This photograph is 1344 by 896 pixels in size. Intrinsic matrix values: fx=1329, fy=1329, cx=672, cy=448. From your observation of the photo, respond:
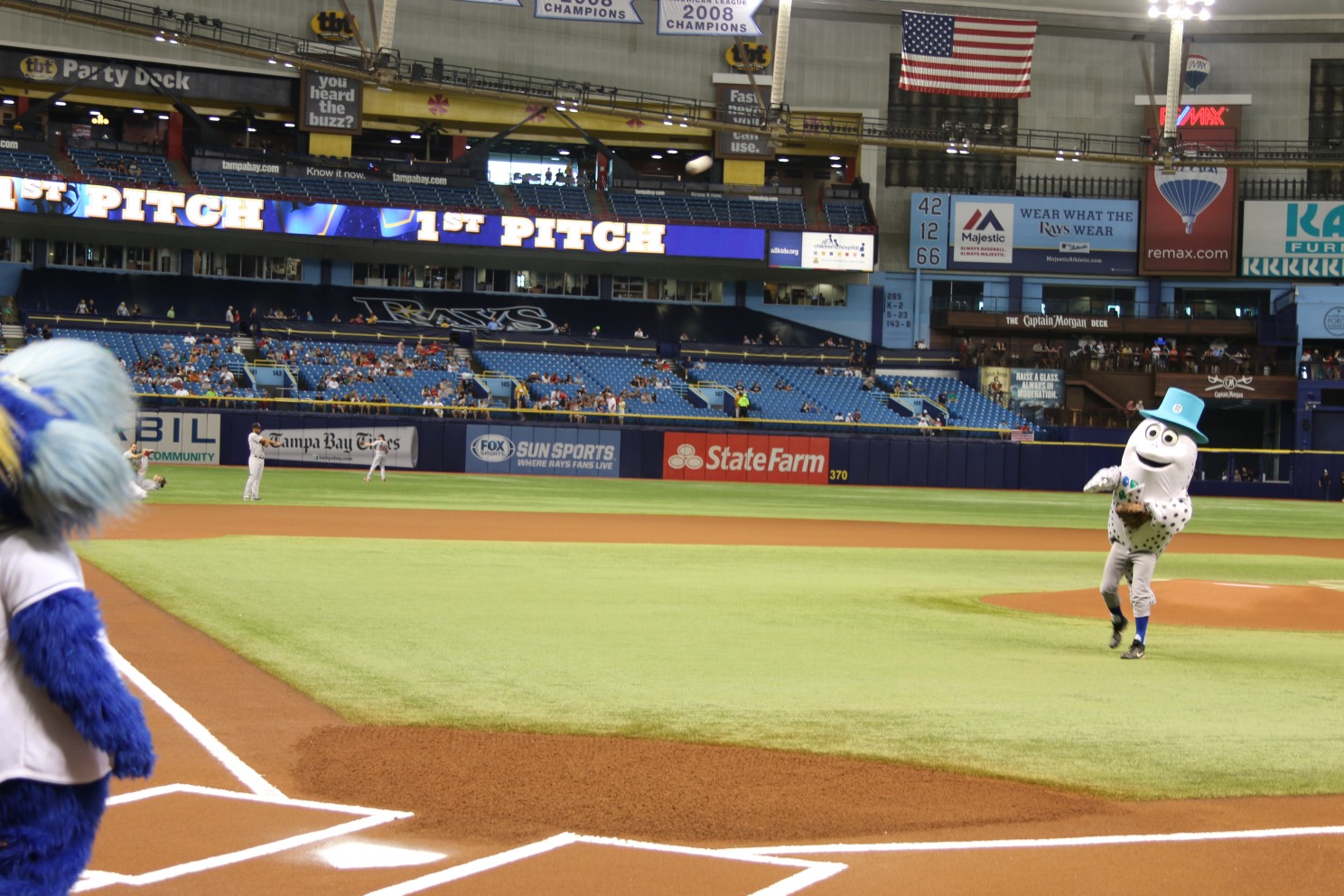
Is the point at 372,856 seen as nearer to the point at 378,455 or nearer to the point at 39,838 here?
the point at 39,838

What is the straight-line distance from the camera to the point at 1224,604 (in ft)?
50.3

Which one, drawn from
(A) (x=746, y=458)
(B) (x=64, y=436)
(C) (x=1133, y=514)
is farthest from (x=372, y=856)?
(A) (x=746, y=458)

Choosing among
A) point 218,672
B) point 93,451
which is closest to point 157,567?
point 218,672

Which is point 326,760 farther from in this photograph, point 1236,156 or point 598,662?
point 1236,156

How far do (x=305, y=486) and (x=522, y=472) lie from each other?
40.3 ft

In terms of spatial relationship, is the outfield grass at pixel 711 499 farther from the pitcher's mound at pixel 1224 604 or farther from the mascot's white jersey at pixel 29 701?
the mascot's white jersey at pixel 29 701

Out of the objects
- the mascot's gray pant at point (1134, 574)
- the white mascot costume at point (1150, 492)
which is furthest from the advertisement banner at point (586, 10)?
the mascot's gray pant at point (1134, 574)

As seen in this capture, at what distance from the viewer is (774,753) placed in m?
7.37

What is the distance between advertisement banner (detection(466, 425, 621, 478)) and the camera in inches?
1779

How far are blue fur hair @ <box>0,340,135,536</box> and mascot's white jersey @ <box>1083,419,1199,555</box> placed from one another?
9133 millimetres

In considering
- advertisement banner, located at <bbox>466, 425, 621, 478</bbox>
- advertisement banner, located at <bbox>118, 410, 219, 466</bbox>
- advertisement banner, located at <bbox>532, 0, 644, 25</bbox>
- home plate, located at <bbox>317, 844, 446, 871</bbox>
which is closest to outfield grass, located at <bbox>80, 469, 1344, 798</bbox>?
home plate, located at <bbox>317, 844, 446, 871</bbox>

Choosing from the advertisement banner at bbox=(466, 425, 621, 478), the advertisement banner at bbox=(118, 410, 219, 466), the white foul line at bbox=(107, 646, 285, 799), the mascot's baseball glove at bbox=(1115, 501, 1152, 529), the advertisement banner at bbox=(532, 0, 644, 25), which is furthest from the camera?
the advertisement banner at bbox=(466, 425, 621, 478)

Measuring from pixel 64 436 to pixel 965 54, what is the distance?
35201 millimetres

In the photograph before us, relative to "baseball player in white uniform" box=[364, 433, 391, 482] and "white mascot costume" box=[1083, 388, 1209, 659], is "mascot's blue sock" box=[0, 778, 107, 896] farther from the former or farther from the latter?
"baseball player in white uniform" box=[364, 433, 391, 482]
